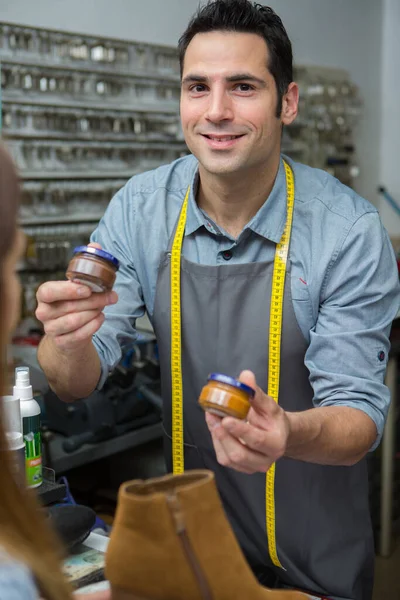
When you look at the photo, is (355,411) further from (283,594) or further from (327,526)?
(283,594)

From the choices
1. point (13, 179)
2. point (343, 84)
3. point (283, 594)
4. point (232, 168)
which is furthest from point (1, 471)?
point (343, 84)

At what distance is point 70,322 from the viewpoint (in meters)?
1.67

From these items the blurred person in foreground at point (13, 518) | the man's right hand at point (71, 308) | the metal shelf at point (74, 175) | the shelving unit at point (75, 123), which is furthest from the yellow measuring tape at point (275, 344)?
the metal shelf at point (74, 175)

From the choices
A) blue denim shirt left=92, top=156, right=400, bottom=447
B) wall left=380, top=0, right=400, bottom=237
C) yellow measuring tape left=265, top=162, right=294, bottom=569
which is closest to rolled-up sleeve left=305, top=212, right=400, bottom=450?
blue denim shirt left=92, top=156, right=400, bottom=447

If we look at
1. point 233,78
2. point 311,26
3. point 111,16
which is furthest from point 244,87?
point 311,26

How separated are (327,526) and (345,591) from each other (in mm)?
173

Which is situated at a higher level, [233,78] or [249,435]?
[233,78]

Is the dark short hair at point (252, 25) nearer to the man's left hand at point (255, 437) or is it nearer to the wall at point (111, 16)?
the man's left hand at point (255, 437)

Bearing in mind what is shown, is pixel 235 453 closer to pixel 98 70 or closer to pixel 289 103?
pixel 289 103

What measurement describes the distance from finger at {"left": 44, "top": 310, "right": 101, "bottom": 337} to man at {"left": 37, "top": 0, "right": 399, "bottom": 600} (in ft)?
0.26

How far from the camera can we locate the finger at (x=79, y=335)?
1.69 metres

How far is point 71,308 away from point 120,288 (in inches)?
19.9

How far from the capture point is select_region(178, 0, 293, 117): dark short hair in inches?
78.3

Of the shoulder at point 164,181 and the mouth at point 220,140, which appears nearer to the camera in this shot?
the mouth at point 220,140
